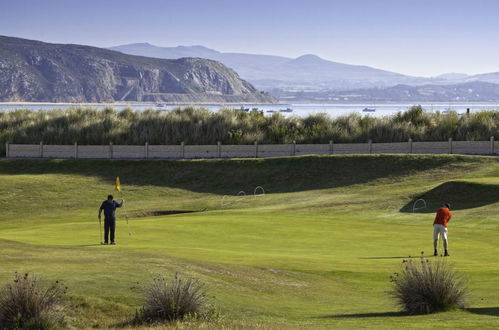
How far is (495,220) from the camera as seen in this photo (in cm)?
3494

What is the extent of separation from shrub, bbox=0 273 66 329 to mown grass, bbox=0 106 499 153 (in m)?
54.8

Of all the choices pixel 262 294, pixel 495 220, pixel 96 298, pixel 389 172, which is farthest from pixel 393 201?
pixel 96 298

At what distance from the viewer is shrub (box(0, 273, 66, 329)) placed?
14.4 m

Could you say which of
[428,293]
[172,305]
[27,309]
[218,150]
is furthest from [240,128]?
[27,309]

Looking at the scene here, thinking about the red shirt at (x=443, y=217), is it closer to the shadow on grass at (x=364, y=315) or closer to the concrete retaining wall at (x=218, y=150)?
the shadow on grass at (x=364, y=315)

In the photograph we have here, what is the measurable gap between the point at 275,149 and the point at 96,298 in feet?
166

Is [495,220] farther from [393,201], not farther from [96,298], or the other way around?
[96,298]

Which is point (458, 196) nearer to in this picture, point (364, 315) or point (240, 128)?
point (364, 315)

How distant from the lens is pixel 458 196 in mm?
43375

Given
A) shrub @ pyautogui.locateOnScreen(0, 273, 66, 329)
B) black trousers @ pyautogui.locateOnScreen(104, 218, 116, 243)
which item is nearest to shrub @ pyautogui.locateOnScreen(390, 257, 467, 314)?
shrub @ pyautogui.locateOnScreen(0, 273, 66, 329)

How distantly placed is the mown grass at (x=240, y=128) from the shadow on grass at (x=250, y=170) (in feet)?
23.1

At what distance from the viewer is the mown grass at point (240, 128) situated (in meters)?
68.9

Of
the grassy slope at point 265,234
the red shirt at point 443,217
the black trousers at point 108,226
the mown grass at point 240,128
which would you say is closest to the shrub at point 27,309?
the grassy slope at point 265,234

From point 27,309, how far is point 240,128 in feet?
187
